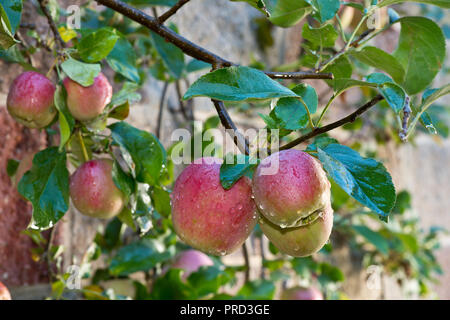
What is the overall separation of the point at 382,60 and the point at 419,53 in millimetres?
56

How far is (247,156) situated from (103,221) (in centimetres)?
42

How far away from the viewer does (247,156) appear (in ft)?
1.27

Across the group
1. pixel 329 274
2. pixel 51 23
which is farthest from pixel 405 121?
pixel 329 274

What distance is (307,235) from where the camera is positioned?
400 millimetres

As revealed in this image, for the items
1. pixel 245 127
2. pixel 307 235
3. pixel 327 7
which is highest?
pixel 327 7

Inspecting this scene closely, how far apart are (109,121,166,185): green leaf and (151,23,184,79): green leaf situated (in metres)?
0.16

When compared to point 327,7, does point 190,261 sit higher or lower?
lower

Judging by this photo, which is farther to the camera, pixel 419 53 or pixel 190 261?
pixel 190 261

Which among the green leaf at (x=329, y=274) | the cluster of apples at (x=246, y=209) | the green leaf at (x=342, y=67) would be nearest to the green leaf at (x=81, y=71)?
the cluster of apples at (x=246, y=209)

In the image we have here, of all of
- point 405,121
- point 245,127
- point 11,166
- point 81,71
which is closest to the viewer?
point 405,121

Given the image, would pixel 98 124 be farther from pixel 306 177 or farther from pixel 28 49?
pixel 306 177

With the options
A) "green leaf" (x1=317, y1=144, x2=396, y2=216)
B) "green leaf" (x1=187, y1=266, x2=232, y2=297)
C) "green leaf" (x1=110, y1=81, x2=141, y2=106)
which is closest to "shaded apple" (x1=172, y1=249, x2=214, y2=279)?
"green leaf" (x1=187, y1=266, x2=232, y2=297)

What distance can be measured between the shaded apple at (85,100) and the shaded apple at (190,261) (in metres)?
0.30

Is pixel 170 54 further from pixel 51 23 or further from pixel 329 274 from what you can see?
pixel 329 274
